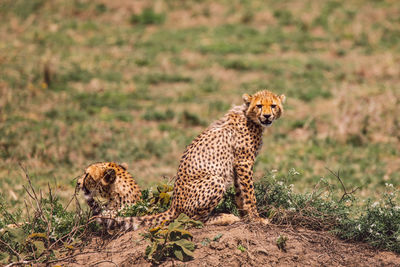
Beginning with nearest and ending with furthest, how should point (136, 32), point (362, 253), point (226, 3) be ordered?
point (362, 253), point (136, 32), point (226, 3)

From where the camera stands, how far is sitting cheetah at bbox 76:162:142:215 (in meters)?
5.02

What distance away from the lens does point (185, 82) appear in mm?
12250

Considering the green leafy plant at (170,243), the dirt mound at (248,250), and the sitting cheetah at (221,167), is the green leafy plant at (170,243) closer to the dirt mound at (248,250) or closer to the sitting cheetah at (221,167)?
the dirt mound at (248,250)

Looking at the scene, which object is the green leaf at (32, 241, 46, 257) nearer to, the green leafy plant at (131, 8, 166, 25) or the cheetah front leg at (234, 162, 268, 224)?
the cheetah front leg at (234, 162, 268, 224)

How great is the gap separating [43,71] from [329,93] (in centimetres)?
604

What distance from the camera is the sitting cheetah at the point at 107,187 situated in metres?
5.02

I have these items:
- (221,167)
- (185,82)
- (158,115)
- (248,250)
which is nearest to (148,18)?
(185,82)

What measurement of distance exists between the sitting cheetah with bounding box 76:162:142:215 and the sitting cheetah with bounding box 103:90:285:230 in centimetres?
29

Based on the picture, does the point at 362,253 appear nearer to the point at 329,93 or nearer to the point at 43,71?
the point at 329,93

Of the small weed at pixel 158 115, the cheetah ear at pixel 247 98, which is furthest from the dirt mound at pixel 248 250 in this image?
the small weed at pixel 158 115

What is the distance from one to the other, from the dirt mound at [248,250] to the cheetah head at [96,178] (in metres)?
0.54

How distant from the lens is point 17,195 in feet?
22.0

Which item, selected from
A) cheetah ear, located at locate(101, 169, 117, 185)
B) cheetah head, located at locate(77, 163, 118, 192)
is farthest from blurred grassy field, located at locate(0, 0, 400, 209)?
cheetah ear, located at locate(101, 169, 117, 185)

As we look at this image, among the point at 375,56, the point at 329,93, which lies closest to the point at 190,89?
the point at 329,93
